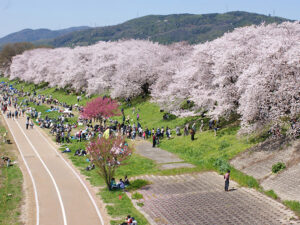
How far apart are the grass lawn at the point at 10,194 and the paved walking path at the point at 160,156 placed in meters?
10.9

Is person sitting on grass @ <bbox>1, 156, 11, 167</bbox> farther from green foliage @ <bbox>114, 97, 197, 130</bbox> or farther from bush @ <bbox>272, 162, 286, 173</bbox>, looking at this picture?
bush @ <bbox>272, 162, 286, 173</bbox>

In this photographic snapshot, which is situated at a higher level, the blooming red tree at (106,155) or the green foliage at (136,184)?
the blooming red tree at (106,155)

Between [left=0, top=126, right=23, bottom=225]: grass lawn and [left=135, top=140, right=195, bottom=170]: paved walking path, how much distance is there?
10926 millimetres

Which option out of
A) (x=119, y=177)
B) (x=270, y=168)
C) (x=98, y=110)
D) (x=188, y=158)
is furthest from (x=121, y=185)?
(x=98, y=110)

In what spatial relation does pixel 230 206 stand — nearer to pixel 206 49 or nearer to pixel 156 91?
pixel 206 49

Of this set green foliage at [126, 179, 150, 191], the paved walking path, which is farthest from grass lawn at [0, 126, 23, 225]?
the paved walking path

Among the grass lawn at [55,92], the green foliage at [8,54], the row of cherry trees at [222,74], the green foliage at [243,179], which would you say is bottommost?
the green foliage at [243,179]

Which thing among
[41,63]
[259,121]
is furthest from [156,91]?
[41,63]

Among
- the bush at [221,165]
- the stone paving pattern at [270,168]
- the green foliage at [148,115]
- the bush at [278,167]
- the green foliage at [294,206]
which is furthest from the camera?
the green foliage at [148,115]

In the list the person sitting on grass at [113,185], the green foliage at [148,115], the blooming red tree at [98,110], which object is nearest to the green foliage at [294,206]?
the person sitting on grass at [113,185]

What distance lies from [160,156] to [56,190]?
11.1 m

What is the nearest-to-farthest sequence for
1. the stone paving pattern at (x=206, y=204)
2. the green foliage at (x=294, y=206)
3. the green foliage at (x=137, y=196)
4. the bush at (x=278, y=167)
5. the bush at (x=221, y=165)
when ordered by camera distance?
1. the stone paving pattern at (x=206, y=204)
2. the green foliage at (x=294, y=206)
3. the green foliage at (x=137, y=196)
4. the bush at (x=278, y=167)
5. the bush at (x=221, y=165)

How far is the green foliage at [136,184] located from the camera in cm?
2299

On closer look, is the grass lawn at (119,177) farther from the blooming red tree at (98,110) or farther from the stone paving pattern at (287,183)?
the stone paving pattern at (287,183)
